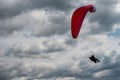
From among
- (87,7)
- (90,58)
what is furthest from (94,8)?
(90,58)

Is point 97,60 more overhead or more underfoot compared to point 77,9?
more underfoot

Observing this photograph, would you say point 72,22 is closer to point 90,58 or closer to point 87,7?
point 87,7

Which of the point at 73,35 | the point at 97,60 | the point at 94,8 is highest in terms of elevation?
the point at 94,8

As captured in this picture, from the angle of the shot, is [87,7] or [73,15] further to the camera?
[73,15]

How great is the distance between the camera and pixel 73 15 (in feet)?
190

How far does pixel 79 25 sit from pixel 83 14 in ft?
9.14

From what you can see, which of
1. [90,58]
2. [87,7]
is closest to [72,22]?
[87,7]

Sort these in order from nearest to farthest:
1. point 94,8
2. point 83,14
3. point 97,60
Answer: point 94,8
point 83,14
point 97,60

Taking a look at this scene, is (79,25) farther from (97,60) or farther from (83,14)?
(97,60)

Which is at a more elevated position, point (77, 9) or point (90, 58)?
point (77, 9)

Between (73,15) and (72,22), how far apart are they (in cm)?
197

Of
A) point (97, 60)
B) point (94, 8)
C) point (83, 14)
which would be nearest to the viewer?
point (94, 8)

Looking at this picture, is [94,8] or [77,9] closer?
[94,8]

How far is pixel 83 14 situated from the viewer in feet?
183
